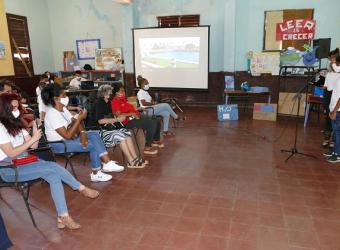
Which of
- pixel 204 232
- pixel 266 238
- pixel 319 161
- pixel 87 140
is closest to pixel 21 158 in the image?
pixel 87 140

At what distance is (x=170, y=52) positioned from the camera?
790cm

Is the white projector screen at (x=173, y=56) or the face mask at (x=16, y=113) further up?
the white projector screen at (x=173, y=56)

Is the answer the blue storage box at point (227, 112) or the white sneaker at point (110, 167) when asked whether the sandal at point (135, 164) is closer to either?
the white sneaker at point (110, 167)

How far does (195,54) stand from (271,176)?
4.89m

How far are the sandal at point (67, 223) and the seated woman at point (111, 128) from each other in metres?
1.36

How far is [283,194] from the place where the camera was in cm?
304

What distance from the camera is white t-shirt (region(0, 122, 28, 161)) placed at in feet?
7.49

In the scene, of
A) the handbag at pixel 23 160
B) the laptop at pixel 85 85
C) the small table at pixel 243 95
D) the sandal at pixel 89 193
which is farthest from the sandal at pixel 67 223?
the small table at pixel 243 95

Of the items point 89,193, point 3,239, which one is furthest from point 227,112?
point 3,239

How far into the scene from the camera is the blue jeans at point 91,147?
3.18 metres

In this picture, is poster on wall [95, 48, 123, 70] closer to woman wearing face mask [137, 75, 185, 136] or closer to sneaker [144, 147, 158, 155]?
woman wearing face mask [137, 75, 185, 136]

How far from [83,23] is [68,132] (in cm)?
707

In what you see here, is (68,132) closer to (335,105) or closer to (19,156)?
(19,156)

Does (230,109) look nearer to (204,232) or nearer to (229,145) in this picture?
(229,145)
